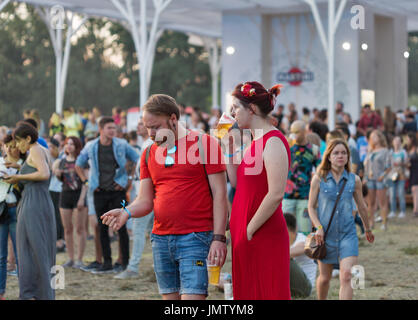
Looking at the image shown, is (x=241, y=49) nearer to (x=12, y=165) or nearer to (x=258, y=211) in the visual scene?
(x=12, y=165)

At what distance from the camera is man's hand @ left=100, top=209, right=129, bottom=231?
379 cm

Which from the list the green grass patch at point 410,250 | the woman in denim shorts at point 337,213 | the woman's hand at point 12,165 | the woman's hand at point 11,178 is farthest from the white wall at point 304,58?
the woman's hand at point 11,178

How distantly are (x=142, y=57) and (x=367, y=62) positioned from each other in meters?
9.66

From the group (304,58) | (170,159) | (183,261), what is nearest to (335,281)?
(183,261)

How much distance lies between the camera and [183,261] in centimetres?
398

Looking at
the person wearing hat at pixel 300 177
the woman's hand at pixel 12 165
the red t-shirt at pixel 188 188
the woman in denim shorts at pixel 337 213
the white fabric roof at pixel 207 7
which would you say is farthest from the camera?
the white fabric roof at pixel 207 7

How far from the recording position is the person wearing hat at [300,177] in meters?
7.98

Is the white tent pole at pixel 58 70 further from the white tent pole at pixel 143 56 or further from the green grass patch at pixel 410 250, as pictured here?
the green grass patch at pixel 410 250

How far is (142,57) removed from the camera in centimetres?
1598

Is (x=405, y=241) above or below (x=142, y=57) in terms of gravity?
below

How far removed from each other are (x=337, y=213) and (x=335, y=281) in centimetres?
236

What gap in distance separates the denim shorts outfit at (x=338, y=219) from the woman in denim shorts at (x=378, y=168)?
22.3 ft
